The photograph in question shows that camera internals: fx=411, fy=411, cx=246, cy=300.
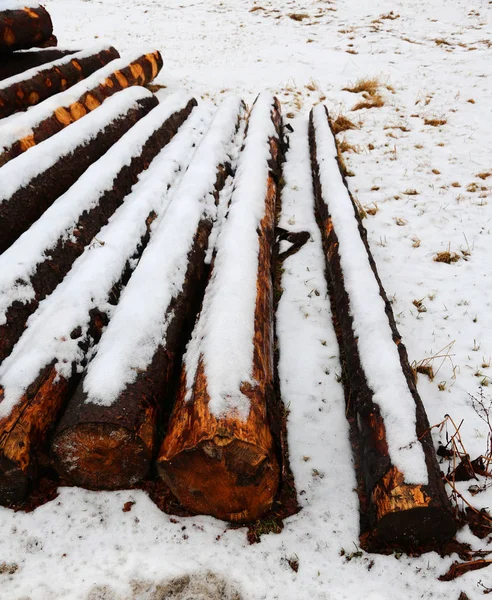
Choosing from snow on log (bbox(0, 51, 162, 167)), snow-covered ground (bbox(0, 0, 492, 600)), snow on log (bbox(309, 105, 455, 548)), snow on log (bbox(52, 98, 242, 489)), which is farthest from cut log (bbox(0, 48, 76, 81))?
snow on log (bbox(309, 105, 455, 548))

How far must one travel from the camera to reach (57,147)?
421 cm

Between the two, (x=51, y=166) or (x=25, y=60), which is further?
(x=25, y=60)

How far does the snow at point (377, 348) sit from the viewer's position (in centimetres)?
212

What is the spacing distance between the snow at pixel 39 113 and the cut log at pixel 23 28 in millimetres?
1093

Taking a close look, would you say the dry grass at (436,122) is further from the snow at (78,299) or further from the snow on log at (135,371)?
the snow on log at (135,371)

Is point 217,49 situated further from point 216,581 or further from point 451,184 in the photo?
point 216,581

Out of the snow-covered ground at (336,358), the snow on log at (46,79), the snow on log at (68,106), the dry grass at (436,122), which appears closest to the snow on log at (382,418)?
the snow-covered ground at (336,358)

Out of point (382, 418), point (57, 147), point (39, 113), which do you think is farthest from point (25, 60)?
point (382, 418)

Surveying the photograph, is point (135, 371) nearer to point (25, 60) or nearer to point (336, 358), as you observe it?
point (336, 358)

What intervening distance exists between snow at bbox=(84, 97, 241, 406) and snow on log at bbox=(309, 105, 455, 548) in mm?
1286

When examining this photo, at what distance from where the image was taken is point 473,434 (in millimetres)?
2631

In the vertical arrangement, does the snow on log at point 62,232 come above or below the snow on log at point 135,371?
above

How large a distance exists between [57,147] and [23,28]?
3588 millimetres

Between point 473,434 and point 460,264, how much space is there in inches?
78.5
